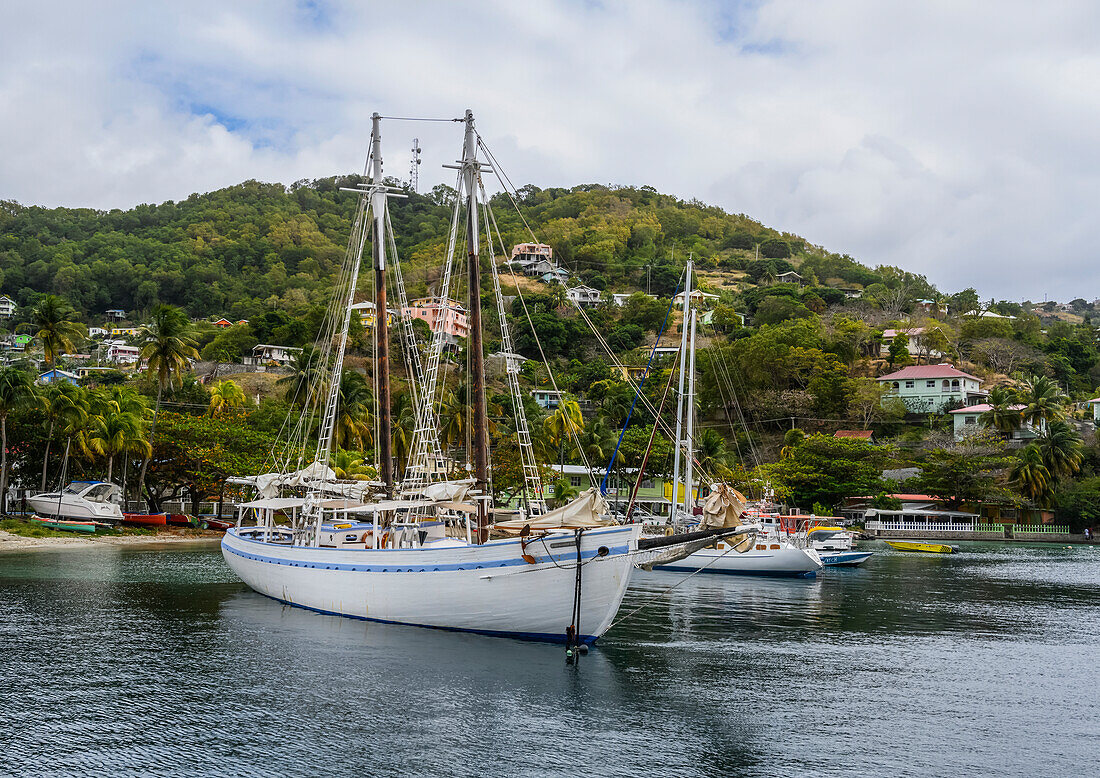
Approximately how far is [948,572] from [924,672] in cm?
3201

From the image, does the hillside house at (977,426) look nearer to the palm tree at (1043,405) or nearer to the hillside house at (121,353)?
the palm tree at (1043,405)

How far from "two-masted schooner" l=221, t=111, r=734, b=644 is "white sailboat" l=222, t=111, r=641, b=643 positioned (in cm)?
4

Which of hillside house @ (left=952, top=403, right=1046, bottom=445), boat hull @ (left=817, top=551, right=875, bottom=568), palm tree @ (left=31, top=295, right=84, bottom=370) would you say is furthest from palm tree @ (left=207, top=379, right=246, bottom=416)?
hillside house @ (left=952, top=403, right=1046, bottom=445)

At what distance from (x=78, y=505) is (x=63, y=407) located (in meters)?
7.22

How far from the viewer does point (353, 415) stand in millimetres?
71125

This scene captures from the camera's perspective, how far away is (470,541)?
27.7 m

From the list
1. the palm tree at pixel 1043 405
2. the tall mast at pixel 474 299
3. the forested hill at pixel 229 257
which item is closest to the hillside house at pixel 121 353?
the forested hill at pixel 229 257

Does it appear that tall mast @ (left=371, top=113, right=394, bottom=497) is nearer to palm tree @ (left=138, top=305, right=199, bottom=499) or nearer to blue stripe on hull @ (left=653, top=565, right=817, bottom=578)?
blue stripe on hull @ (left=653, top=565, right=817, bottom=578)

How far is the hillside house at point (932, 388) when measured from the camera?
110m

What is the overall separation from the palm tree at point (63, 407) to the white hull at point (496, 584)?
40523 mm

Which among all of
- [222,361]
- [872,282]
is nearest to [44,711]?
[222,361]

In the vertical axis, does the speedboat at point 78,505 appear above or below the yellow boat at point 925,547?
above

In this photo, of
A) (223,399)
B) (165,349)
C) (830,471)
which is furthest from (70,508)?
(830,471)

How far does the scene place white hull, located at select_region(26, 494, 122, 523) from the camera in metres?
61.4
